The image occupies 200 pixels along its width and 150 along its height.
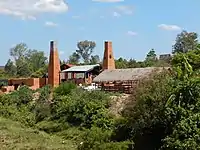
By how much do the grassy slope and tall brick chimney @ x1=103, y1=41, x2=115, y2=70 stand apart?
76.5 feet

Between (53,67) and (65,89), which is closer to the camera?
(65,89)

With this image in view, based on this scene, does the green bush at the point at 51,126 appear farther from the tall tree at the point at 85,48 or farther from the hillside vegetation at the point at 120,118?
the tall tree at the point at 85,48

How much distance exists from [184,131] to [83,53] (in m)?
85.8

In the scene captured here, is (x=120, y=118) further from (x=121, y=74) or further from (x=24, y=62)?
(x=24, y=62)

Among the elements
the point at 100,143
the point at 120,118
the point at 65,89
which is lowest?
the point at 100,143

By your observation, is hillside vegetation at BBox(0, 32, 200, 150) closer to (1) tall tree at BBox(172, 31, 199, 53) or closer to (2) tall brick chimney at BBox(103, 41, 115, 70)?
(2) tall brick chimney at BBox(103, 41, 115, 70)

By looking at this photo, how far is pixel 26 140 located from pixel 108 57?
29385 millimetres

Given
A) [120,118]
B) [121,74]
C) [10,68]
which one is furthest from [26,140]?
[10,68]

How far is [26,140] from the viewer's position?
2964 centimetres

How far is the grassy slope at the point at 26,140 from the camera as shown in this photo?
2709 cm

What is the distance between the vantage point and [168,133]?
928 inches

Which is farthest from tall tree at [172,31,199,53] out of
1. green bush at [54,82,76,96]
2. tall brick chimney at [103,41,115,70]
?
green bush at [54,82,76,96]

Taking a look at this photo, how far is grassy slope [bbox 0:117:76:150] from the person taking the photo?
88.9 ft

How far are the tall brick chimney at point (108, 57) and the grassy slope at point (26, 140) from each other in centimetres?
2331
